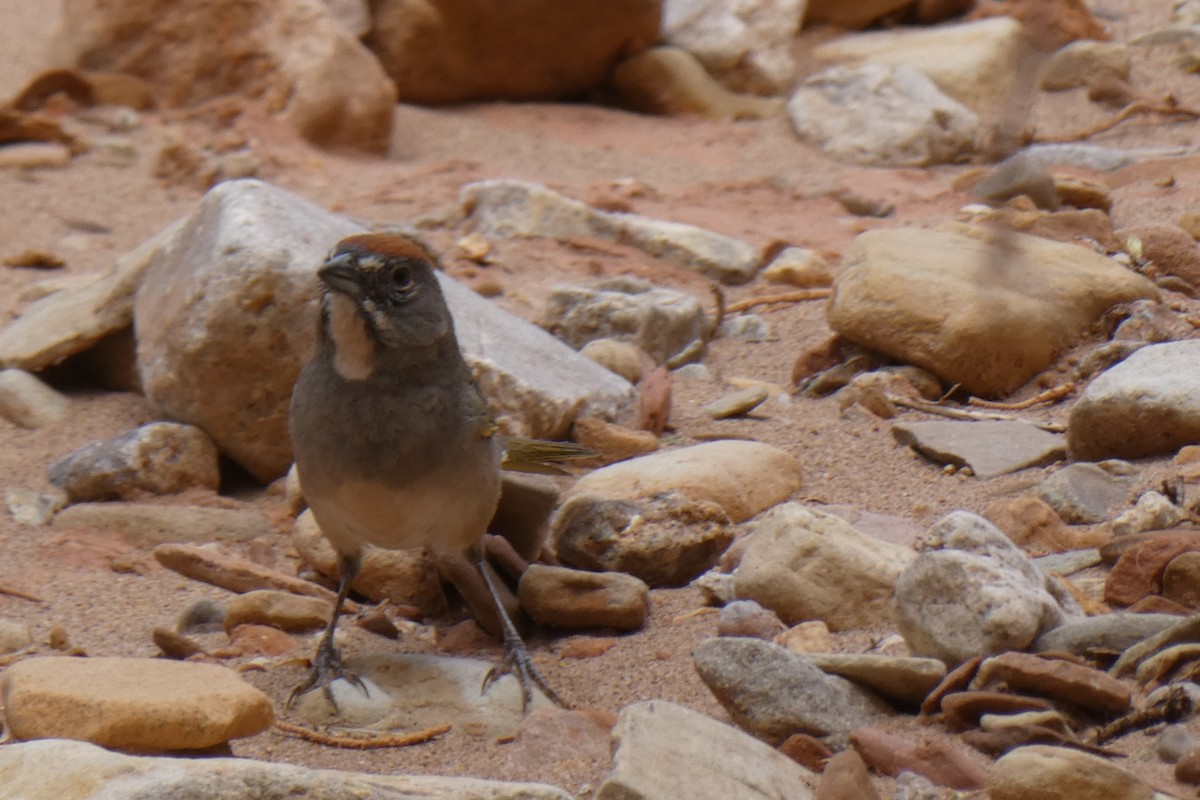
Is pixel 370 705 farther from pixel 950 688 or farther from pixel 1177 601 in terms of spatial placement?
pixel 1177 601

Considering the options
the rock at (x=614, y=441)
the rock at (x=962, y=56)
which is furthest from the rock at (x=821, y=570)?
the rock at (x=962, y=56)

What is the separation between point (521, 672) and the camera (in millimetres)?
3520

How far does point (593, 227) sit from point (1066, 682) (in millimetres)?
4235

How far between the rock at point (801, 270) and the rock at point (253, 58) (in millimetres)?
2987

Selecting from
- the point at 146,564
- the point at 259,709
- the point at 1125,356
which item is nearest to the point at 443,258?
the point at 146,564

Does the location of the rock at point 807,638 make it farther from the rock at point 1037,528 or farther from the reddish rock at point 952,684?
the rock at point 1037,528

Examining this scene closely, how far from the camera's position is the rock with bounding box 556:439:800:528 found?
4160 millimetres

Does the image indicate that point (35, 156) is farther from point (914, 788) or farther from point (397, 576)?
point (914, 788)

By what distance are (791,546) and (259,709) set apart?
1.22 metres

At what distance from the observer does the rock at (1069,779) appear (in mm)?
2350

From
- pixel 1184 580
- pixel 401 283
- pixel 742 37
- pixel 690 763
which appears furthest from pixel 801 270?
pixel 690 763

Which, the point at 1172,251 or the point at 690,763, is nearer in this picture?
the point at 690,763

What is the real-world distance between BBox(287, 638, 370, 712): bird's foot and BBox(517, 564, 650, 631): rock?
1.78 ft

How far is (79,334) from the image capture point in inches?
210
